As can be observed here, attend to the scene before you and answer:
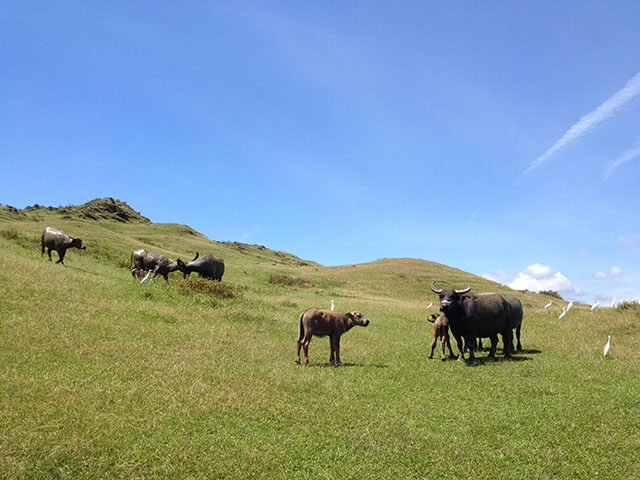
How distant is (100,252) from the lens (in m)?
36.9

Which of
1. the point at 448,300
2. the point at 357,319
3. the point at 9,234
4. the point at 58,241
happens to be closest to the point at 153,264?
the point at 58,241

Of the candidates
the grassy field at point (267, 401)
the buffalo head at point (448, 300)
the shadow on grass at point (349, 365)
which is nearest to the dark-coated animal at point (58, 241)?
the grassy field at point (267, 401)

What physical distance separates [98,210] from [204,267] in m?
63.6

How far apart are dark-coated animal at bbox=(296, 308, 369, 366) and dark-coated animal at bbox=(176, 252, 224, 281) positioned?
16.1 meters

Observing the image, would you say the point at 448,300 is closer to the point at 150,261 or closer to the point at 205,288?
the point at 205,288

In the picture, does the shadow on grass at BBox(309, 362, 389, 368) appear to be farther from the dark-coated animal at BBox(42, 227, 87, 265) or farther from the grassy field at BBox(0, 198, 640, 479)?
the dark-coated animal at BBox(42, 227, 87, 265)

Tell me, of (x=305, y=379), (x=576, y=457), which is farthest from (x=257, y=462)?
(x=576, y=457)

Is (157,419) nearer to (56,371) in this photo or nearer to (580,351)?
(56,371)

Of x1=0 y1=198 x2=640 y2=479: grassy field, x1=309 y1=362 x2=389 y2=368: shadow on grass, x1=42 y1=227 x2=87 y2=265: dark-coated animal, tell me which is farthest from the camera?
x1=42 y1=227 x2=87 y2=265: dark-coated animal

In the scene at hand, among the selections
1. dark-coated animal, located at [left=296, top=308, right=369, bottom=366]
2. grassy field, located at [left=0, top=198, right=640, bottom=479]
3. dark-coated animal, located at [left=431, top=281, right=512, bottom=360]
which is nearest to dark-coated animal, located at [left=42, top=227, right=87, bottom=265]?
grassy field, located at [left=0, top=198, right=640, bottom=479]

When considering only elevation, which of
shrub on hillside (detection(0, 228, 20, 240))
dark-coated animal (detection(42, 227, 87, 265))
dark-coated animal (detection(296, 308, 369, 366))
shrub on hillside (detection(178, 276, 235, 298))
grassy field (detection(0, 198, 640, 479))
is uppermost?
shrub on hillside (detection(0, 228, 20, 240))

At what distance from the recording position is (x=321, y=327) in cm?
1311

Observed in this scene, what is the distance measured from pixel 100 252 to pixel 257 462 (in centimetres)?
3543

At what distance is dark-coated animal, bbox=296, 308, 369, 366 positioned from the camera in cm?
1293
